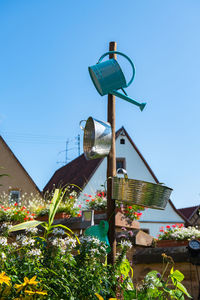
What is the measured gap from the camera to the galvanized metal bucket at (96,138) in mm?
2867

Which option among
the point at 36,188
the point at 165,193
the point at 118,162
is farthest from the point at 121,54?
the point at 118,162

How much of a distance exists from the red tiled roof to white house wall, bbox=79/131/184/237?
31 cm

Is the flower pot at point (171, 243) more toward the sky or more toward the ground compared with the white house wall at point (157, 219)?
more toward the sky

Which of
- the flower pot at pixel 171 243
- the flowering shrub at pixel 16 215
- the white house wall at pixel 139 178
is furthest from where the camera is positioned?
the white house wall at pixel 139 178

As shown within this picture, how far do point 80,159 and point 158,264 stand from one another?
1287 cm

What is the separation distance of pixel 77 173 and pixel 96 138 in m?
12.3

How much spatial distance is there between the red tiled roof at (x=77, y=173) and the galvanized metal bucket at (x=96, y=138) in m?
8.68

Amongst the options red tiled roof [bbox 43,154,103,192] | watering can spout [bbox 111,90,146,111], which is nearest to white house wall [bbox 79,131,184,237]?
red tiled roof [bbox 43,154,103,192]

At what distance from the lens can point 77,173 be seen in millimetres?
15109

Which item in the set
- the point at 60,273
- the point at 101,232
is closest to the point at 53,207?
the point at 101,232

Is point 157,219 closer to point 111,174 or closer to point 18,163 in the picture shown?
point 18,163

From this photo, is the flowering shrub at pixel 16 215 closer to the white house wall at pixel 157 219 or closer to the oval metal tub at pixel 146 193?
the oval metal tub at pixel 146 193

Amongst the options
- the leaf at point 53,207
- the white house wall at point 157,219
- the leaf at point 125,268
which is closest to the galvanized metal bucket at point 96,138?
the leaf at point 53,207

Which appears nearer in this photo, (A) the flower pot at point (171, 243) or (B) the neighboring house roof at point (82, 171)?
(A) the flower pot at point (171, 243)
